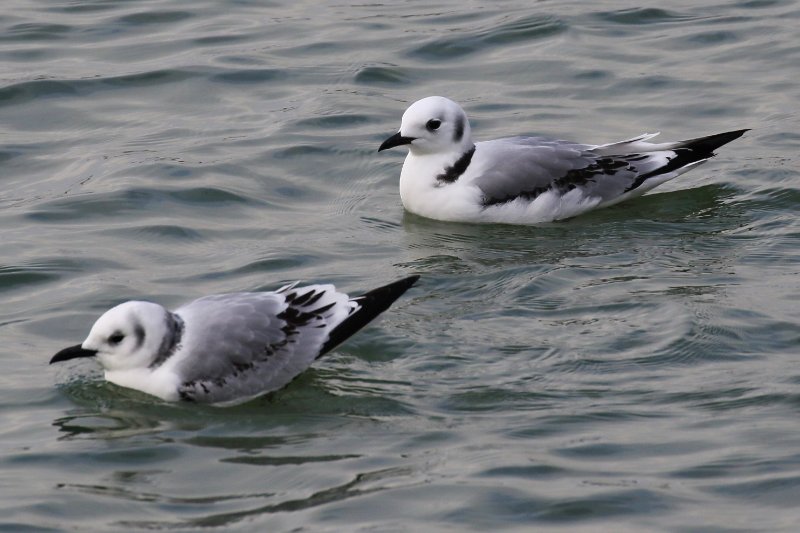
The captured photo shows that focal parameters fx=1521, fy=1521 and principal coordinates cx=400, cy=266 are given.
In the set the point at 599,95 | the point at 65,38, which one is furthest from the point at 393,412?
the point at 65,38

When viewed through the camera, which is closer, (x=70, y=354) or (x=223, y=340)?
(x=70, y=354)

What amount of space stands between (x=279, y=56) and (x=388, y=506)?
369 inches

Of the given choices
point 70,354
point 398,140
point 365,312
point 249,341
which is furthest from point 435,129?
point 70,354

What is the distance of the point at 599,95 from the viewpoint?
14742mm

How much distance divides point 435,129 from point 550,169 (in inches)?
38.6

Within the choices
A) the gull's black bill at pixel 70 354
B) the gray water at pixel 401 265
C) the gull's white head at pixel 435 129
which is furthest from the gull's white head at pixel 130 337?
the gull's white head at pixel 435 129

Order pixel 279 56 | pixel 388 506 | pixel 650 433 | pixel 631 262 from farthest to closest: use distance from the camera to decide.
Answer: pixel 279 56, pixel 631 262, pixel 650 433, pixel 388 506

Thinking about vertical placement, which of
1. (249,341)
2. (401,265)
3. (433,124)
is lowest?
(401,265)

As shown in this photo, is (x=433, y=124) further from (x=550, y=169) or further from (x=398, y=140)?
(x=550, y=169)

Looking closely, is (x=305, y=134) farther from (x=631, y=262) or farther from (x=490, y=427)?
(x=490, y=427)

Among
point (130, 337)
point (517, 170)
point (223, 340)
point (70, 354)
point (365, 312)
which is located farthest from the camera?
point (517, 170)

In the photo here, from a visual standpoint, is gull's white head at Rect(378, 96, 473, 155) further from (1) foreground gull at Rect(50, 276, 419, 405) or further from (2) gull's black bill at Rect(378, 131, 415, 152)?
(1) foreground gull at Rect(50, 276, 419, 405)

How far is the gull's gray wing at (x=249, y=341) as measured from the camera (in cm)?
866

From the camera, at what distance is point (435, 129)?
12250 mm
